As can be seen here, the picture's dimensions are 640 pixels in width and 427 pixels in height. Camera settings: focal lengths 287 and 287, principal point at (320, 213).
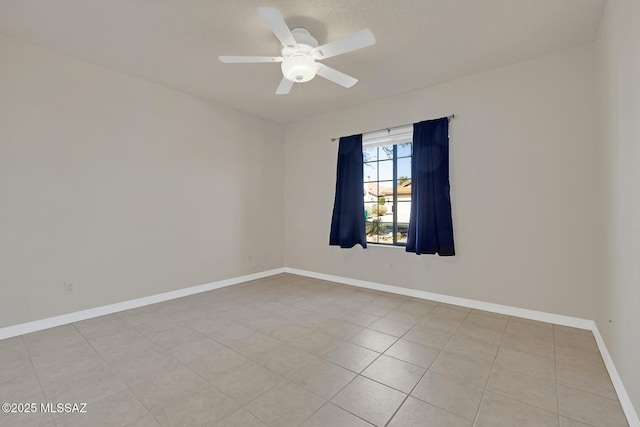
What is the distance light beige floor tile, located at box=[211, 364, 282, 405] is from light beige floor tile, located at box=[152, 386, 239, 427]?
5cm

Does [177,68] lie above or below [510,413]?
above

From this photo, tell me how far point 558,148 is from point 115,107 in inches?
186

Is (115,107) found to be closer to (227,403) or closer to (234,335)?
(234,335)

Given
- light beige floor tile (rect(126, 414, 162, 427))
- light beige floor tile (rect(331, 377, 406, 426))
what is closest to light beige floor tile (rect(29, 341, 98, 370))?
light beige floor tile (rect(126, 414, 162, 427))

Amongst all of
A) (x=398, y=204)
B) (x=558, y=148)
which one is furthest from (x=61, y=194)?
(x=558, y=148)

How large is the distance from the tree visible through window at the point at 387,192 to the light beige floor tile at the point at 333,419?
8.86 feet

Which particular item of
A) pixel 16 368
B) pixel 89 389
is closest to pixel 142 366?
pixel 89 389

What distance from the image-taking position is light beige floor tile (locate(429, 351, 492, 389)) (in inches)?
76.6

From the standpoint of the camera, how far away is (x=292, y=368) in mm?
2080

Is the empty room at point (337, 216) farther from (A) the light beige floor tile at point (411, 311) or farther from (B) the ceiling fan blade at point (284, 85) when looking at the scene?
(B) the ceiling fan blade at point (284, 85)

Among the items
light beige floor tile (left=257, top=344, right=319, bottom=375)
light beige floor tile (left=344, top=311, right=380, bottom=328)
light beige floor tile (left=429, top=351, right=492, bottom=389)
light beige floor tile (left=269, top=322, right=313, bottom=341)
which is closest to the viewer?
light beige floor tile (left=429, top=351, right=492, bottom=389)

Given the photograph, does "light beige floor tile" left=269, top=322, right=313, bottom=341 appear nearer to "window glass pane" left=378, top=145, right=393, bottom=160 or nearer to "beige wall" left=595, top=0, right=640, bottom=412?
"beige wall" left=595, top=0, right=640, bottom=412

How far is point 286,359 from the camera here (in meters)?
2.21

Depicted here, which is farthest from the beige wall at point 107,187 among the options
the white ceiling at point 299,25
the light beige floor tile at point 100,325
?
the white ceiling at point 299,25
